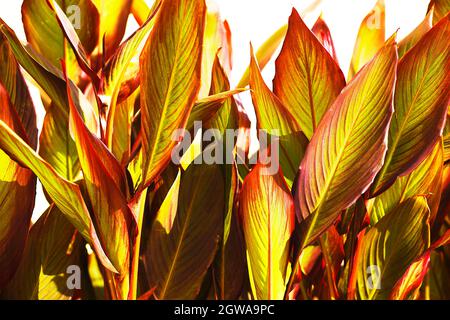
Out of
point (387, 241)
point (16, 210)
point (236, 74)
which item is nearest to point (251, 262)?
point (387, 241)

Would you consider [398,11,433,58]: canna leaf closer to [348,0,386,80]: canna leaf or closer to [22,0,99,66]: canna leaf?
[348,0,386,80]: canna leaf

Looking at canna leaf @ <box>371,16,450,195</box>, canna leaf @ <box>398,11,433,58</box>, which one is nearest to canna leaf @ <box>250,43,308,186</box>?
canna leaf @ <box>371,16,450,195</box>

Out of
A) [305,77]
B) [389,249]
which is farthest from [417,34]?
[389,249]

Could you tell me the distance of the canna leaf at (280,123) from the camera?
80 cm

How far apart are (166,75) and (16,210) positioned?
0.25 m

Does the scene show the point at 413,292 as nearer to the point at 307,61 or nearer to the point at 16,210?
the point at 307,61

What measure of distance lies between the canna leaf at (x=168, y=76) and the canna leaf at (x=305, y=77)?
0.15 metres

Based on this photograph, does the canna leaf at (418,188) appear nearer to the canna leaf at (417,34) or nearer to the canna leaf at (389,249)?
the canna leaf at (389,249)

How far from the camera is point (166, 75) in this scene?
0.75 m

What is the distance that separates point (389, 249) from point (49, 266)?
0.45 m

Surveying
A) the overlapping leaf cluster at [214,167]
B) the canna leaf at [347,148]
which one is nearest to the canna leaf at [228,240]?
the overlapping leaf cluster at [214,167]

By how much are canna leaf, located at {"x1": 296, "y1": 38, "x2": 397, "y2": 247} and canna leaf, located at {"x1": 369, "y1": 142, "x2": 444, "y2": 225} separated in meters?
0.14

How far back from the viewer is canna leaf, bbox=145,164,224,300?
84cm

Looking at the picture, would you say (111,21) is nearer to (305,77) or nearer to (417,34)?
(305,77)
